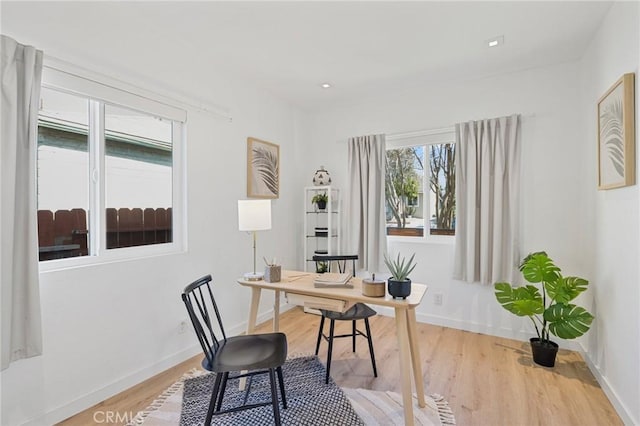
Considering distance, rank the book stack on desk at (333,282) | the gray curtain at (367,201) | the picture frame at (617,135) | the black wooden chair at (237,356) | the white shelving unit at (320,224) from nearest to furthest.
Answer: the black wooden chair at (237,356) → the picture frame at (617,135) → the book stack on desk at (333,282) → the gray curtain at (367,201) → the white shelving unit at (320,224)

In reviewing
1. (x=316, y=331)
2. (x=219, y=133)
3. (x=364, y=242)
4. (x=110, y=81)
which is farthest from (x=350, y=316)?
(x=110, y=81)

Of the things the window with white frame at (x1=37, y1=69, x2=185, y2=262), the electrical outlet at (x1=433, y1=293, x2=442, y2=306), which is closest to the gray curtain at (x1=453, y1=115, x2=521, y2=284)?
the electrical outlet at (x1=433, y1=293, x2=442, y2=306)

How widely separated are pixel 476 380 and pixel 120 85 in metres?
3.34

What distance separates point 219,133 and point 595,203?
3240mm

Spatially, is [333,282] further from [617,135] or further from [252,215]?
[617,135]

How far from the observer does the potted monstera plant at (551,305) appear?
7.79 ft

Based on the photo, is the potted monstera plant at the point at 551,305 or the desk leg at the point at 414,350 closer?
the desk leg at the point at 414,350

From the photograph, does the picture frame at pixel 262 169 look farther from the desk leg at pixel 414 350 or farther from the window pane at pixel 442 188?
the desk leg at pixel 414 350

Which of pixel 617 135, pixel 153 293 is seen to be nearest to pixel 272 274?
pixel 153 293

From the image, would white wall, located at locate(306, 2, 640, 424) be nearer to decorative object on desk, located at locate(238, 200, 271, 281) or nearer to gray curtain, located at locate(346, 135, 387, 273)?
gray curtain, located at locate(346, 135, 387, 273)

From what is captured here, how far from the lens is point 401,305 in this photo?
1.71 metres

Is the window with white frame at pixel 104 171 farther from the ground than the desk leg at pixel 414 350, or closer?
farther from the ground

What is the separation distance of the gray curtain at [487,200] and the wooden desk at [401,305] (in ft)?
4.62

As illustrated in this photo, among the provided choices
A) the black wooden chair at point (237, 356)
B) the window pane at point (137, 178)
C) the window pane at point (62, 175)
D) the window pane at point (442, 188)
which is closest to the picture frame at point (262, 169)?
the window pane at point (137, 178)
